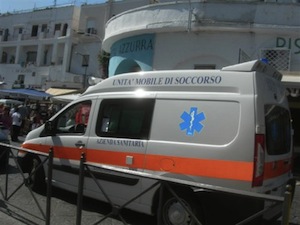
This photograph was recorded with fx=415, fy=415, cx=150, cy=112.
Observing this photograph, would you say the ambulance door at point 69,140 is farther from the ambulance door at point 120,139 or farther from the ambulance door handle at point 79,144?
the ambulance door at point 120,139

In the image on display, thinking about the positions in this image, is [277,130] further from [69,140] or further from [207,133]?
[69,140]

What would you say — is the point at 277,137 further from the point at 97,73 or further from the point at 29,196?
the point at 97,73

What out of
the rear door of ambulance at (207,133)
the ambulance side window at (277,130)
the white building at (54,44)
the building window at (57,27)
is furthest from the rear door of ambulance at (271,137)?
the building window at (57,27)

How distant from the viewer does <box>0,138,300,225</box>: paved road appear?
5629mm

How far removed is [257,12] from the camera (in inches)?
463

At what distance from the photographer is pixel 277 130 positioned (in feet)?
18.1

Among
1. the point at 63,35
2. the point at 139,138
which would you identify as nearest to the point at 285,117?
the point at 139,138

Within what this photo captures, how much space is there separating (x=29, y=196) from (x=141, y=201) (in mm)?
2278

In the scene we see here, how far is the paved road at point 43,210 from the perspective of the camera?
18.5ft

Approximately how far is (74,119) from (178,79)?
95.9 inches

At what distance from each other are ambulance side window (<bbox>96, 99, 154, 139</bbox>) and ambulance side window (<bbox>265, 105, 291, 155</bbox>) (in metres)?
1.57

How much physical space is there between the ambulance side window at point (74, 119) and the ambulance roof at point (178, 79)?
1.53 feet

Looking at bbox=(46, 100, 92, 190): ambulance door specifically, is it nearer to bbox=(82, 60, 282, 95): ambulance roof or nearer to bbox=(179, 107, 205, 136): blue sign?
bbox=(82, 60, 282, 95): ambulance roof

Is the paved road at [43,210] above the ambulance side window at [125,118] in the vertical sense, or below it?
below
